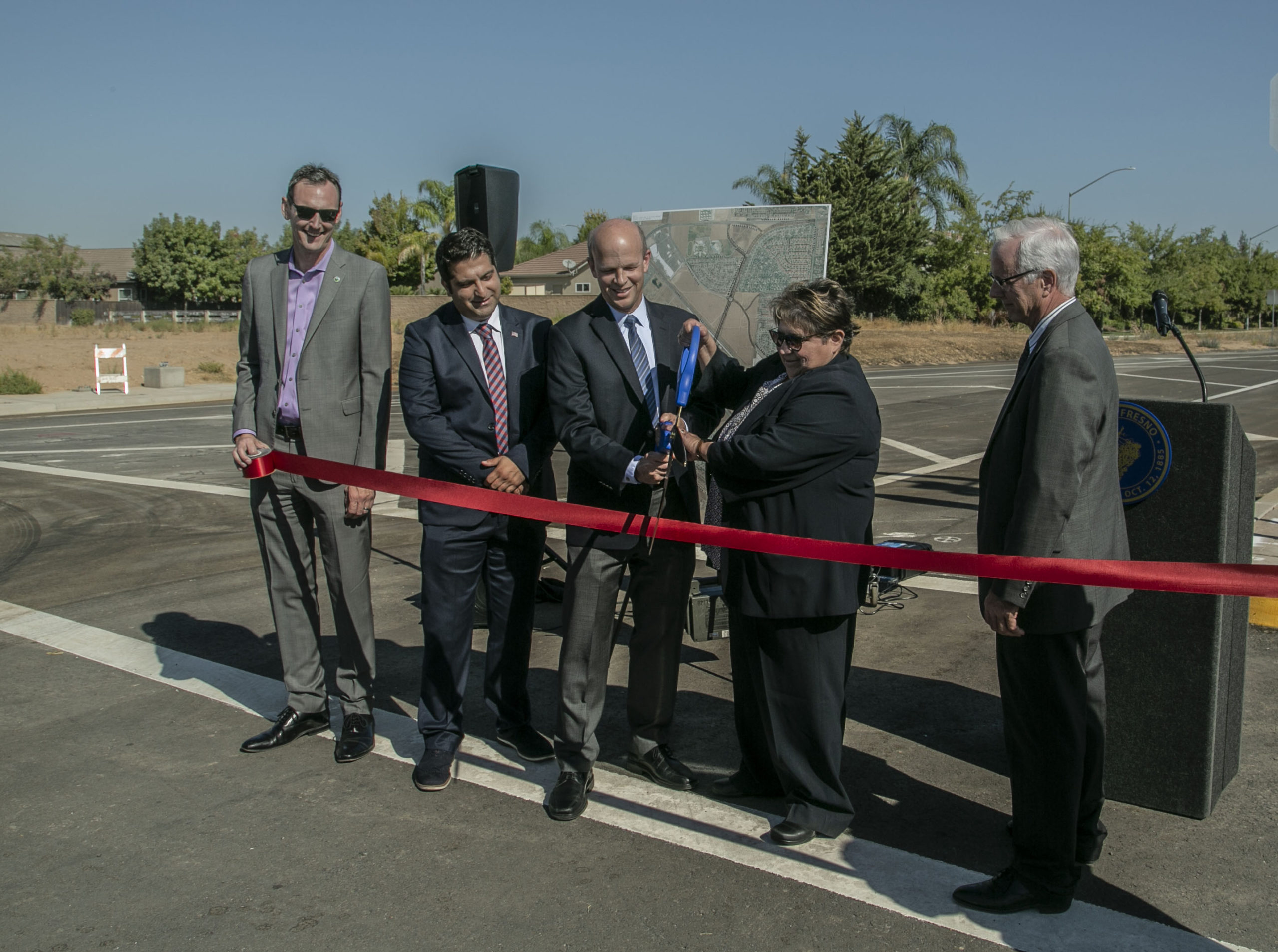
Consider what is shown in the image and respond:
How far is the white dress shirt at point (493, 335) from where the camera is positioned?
4.05 metres

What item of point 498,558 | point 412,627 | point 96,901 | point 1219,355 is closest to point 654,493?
point 498,558

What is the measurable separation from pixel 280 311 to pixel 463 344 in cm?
85

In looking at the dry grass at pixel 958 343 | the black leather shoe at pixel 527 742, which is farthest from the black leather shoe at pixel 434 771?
the dry grass at pixel 958 343

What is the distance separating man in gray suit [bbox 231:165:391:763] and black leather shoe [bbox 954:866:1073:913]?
2.43 m

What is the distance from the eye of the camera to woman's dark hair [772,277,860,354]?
3338mm

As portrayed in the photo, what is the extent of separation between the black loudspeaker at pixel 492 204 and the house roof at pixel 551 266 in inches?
2637

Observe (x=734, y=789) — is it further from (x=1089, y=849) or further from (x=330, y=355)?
(x=330, y=355)

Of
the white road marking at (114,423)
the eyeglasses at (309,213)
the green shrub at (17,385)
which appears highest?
the eyeglasses at (309,213)

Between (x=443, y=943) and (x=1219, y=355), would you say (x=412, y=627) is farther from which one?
(x=1219, y=355)

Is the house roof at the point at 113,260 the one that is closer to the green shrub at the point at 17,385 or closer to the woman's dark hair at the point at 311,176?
the green shrub at the point at 17,385

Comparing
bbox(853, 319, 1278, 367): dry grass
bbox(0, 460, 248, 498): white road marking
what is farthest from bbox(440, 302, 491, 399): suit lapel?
bbox(853, 319, 1278, 367): dry grass

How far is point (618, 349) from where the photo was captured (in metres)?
3.74

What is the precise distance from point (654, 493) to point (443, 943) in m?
1.48

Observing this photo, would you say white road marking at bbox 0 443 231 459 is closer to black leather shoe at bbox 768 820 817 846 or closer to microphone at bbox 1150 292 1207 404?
black leather shoe at bbox 768 820 817 846
